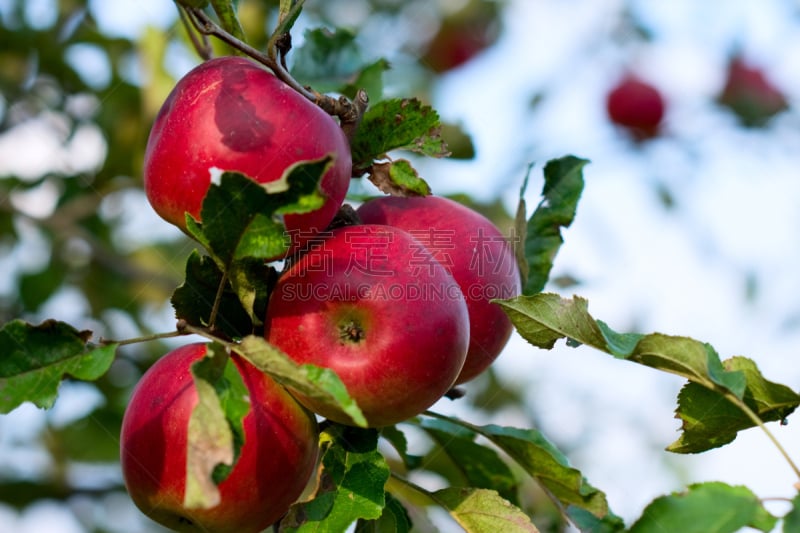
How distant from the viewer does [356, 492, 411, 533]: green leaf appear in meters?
1.24

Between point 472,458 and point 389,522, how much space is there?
1.06 feet

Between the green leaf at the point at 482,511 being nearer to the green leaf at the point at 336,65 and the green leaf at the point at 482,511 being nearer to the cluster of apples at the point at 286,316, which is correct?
the cluster of apples at the point at 286,316

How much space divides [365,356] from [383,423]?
4.3 inches

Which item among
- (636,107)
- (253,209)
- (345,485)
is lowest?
(636,107)

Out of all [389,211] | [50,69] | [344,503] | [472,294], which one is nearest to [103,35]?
[50,69]

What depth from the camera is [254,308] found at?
1.15m

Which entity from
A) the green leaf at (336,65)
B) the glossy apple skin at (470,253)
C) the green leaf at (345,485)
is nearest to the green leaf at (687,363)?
the glossy apple skin at (470,253)

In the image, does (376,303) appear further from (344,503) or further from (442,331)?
(344,503)

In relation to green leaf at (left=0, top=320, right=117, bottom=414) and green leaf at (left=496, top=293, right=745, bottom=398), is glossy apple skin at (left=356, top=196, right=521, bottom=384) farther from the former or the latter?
green leaf at (left=0, top=320, right=117, bottom=414)

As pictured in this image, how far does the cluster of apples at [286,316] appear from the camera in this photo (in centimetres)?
108

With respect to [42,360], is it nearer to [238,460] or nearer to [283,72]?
[238,460]

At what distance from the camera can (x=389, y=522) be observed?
126cm

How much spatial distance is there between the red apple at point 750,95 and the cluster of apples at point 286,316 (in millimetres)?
3278

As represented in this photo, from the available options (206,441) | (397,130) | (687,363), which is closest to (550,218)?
(397,130)
